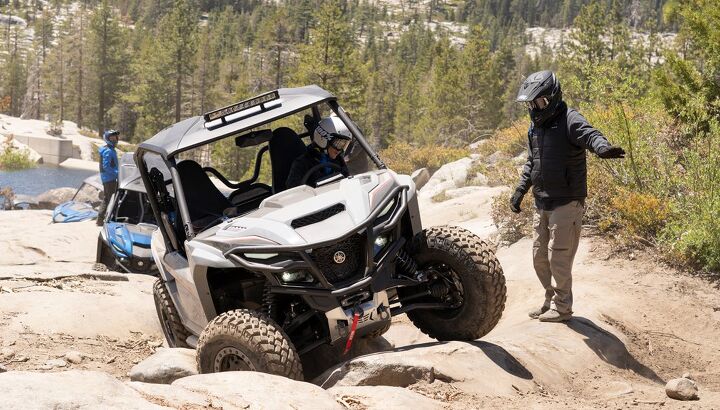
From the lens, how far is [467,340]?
6.85 meters

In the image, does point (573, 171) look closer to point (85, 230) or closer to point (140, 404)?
point (140, 404)

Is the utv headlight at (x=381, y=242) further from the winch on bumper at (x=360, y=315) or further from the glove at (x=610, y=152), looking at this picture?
the glove at (x=610, y=152)

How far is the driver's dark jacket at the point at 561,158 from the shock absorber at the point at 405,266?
169 cm

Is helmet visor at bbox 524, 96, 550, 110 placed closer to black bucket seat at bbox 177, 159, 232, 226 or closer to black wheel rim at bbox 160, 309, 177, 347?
black bucket seat at bbox 177, 159, 232, 226

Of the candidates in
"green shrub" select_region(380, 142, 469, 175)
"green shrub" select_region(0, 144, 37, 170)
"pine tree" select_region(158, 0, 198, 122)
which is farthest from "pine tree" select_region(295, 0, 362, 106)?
"pine tree" select_region(158, 0, 198, 122)

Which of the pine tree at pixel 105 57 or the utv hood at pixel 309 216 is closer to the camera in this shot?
the utv hood at pixel 309 216

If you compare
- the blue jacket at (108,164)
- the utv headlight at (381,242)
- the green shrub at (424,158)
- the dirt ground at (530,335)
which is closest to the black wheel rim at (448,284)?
the dirt ground at (530,335)

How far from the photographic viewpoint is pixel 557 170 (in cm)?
756

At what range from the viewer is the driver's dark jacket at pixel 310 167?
24.5ft

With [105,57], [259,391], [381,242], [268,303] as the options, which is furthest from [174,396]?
[105,57]

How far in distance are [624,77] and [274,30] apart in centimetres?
6053

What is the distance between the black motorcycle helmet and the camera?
7391mm

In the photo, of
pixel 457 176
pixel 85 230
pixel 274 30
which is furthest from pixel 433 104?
pixel 85 230

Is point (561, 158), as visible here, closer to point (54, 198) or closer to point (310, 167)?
point (310, 167)
